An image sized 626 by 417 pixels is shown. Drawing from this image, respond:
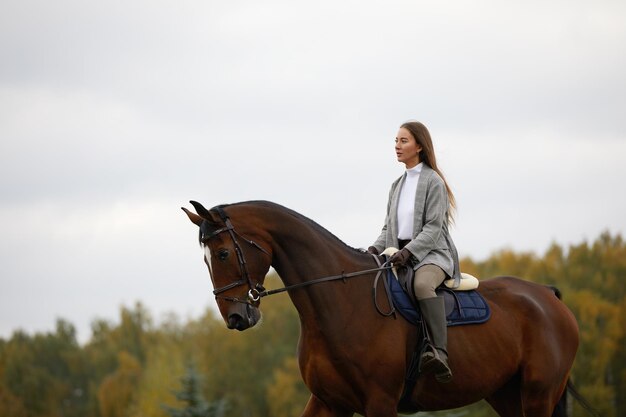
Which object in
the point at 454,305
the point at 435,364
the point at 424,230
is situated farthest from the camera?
the point at 454,305

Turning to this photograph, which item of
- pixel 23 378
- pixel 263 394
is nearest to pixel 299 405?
pixel 263 394

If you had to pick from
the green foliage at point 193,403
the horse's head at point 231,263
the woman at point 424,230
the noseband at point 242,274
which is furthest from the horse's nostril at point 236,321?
the green foliage at point 193,403

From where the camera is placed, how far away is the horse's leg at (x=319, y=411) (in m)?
9.80

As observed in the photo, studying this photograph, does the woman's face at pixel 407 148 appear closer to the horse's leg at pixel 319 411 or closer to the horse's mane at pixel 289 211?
the horse's mane at pixel 289 211

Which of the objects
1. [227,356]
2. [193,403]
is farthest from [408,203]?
[227,356]

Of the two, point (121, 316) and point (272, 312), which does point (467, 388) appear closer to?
point (272, 312)

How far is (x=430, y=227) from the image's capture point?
33.2 feet

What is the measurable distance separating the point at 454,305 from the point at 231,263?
252cm

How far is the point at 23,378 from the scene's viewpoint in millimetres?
95938

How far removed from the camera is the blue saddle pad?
9.91 meters

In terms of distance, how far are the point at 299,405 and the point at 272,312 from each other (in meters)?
10.5

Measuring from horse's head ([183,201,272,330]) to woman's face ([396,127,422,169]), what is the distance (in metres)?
2.02

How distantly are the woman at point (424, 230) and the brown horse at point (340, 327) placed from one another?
0.28 m

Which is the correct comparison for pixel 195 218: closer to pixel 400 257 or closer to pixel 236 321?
pixel 236 321
